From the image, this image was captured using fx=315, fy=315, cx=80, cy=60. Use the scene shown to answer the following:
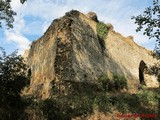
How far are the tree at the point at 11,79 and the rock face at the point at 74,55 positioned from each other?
3.75 meters

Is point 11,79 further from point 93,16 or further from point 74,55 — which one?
point 93,16

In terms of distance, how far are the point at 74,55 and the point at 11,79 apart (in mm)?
6598

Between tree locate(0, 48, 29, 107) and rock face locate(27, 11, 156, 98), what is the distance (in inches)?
148

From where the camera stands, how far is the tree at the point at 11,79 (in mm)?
13691

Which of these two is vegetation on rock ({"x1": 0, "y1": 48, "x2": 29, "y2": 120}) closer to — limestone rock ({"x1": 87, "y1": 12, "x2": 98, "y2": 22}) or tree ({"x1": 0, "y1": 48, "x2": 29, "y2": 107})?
tree ({"x1": 0, "y1": 48, "x2": 29, "y2": 107})

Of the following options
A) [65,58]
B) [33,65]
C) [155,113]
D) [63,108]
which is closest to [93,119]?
[63,108]

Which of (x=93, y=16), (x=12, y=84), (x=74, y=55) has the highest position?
(x=93, y=16)

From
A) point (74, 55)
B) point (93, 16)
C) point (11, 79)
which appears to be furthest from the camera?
point (93, 16)

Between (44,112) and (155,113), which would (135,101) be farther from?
(44,112)

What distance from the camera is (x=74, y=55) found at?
19953 mm

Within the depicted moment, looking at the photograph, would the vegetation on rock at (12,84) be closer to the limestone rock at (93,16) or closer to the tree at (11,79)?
the tree at (11,79)

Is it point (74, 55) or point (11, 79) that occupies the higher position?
point (74, 55)

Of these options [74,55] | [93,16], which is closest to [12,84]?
[74,55]

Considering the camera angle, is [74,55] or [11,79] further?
[74,55]
